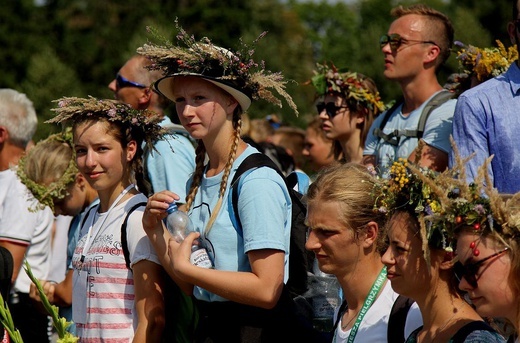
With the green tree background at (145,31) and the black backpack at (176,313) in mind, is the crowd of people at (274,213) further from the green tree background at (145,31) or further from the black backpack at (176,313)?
the green tree background at (145,31)

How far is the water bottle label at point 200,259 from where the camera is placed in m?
4.98

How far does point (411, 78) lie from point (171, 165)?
1.79m

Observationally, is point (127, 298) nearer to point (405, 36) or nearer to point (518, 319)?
point (518, 319)

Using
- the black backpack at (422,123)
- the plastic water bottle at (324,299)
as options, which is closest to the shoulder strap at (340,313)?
the plastic water bottle at (324,299)

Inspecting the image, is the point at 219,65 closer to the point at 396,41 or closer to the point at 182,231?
the point at 182,231

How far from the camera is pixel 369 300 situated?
15.0ft

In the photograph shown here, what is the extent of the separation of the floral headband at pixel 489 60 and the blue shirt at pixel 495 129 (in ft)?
2.84

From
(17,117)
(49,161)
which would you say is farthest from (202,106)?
(17,117)

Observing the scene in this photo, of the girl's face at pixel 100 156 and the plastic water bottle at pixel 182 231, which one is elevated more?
the girl's face at pixel 100 156

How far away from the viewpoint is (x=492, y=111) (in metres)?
5.05

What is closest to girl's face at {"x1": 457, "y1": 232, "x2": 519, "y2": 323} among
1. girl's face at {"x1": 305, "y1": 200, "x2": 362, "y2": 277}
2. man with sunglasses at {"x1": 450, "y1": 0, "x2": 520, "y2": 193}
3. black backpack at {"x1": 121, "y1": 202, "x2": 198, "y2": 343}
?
girl's face at {"x1": 305, "y1": 200, "x2": 362, "y2": 277}

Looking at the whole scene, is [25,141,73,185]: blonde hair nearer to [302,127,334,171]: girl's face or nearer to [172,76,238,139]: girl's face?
[172,76,238,139]: girl's face

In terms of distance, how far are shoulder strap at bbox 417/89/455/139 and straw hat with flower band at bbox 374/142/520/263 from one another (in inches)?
84.1

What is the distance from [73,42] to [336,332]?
108 feet
